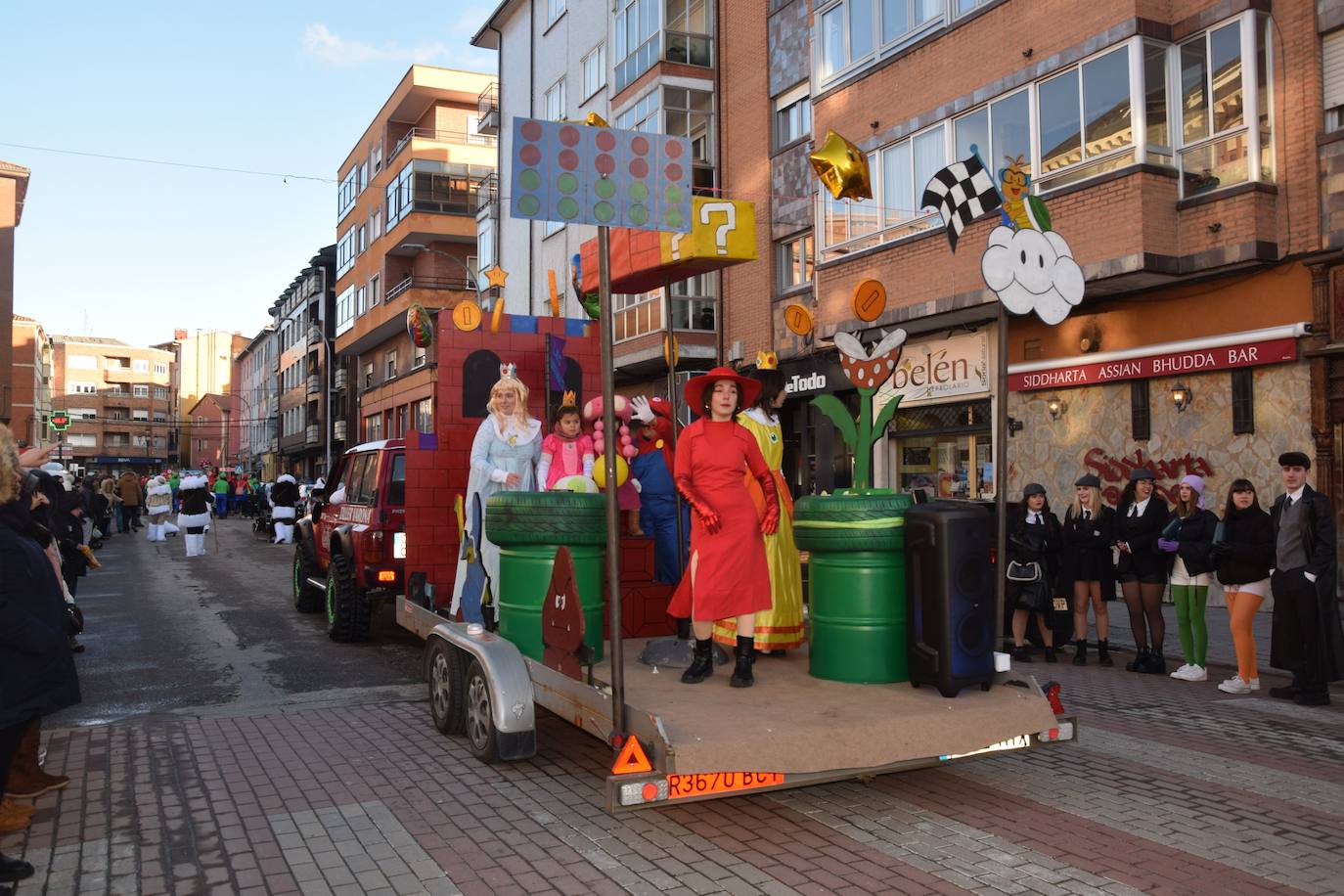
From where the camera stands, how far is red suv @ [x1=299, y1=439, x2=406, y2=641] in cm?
966

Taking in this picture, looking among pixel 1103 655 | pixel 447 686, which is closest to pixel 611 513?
pixel 447 686

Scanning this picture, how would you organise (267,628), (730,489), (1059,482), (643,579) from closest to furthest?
(730,489) → (643,579) → (267,628) → (1059,482)

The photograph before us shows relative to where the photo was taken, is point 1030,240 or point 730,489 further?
point 1030,240

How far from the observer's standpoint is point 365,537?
9680 mm

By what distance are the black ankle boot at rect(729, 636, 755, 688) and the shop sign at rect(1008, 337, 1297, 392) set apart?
32.1 feet

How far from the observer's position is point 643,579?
6.91 m

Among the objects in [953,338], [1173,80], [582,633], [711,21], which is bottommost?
[582,633]

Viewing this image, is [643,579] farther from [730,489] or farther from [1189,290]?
[1189,290]

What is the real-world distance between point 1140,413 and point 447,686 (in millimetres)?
11002

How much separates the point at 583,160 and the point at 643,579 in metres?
3.18

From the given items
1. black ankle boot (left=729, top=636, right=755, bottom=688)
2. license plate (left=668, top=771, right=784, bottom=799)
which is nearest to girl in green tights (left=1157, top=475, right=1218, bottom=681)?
black ankle boot (left=729, top=636, right=755, bottom=688)

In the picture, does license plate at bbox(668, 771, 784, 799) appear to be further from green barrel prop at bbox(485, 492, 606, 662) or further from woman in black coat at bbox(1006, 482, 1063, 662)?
woman in black coat at bbox(1006, 482, 1063, 662)

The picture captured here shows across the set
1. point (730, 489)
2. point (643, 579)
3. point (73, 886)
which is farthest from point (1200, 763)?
point (73, 886)

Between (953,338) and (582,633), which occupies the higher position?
(953,338)
